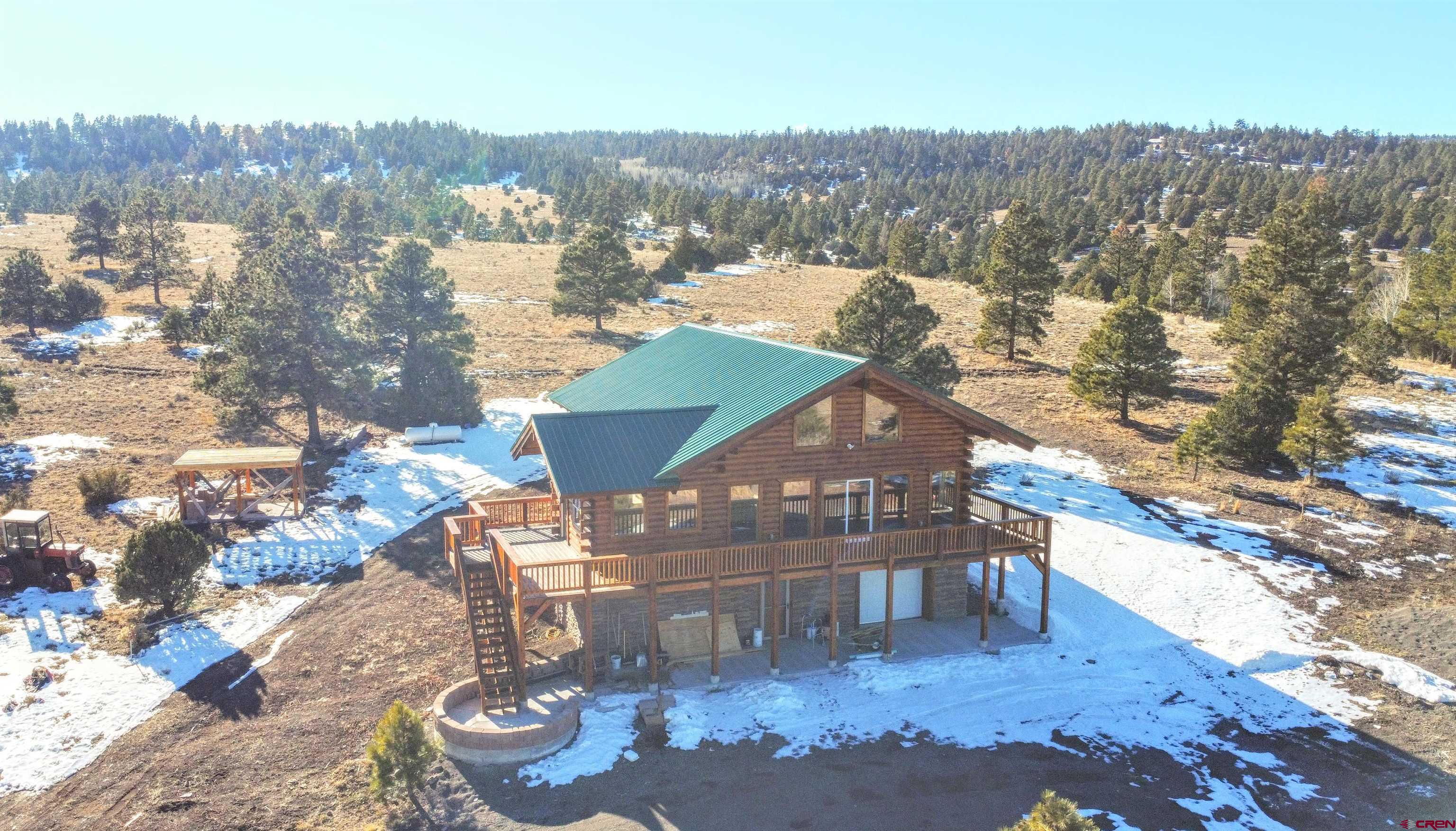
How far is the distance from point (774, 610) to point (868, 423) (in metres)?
4.52

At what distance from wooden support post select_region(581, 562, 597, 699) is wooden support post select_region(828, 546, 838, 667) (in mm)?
5084

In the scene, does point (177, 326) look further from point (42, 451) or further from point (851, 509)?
point (851, 509)

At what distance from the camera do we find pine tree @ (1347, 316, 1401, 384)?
44.3 m

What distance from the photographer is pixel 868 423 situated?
63.2 ft

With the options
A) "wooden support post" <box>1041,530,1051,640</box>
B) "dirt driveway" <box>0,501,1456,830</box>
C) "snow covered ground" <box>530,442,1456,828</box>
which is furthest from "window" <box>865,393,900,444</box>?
"dirt driveway" <box>0,501,1456,830</box>

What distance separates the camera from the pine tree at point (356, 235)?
6450cm

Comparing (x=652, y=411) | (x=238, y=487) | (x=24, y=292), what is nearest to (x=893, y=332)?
(x=652, y=411)

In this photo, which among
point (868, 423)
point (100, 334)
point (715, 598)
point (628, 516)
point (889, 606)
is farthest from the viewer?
point (100, 334)

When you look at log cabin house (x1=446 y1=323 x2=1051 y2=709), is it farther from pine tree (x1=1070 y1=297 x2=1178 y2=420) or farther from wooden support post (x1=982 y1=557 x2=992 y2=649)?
pine tree (x1=1070 y1=297 x2=1178 y2=420)

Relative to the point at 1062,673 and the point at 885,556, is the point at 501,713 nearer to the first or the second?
the point at 885,556

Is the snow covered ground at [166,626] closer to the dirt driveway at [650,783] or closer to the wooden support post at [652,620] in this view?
the dirt driveway at [650,783]

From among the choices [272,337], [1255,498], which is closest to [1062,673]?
[1255,498]

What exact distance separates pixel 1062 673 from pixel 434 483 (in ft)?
70.2

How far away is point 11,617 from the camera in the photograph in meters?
19.9
